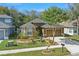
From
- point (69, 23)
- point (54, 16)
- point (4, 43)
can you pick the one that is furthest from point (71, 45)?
point (4, 43)

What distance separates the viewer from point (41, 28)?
1064 cm

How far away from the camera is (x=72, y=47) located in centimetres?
1062

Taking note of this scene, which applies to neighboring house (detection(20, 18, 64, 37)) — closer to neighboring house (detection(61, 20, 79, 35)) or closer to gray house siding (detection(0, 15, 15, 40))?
neighboring house (detection(61, 20, 79, 35))

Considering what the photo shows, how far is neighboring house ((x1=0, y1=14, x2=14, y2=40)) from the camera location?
34.8 feet

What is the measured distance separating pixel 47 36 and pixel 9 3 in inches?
27.7

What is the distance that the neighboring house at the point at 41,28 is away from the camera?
34.9 feet

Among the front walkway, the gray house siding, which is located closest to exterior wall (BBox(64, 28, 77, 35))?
the front walkway

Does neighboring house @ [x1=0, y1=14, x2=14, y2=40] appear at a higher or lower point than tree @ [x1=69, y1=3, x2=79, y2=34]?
lower

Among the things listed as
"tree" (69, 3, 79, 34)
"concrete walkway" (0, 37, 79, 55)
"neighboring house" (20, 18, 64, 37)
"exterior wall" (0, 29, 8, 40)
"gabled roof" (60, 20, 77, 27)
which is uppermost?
"tree" (69, 3, 79, 34)

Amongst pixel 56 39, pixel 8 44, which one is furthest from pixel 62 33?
pixel 8 44

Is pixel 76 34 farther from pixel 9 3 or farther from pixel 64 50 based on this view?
pixel 9 3

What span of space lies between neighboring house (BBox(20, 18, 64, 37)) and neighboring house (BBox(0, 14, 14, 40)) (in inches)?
6.6

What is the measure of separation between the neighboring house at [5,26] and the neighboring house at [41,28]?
168 millimetres

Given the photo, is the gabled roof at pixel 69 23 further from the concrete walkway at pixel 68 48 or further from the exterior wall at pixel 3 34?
the exterior wall at pixel 3 34
